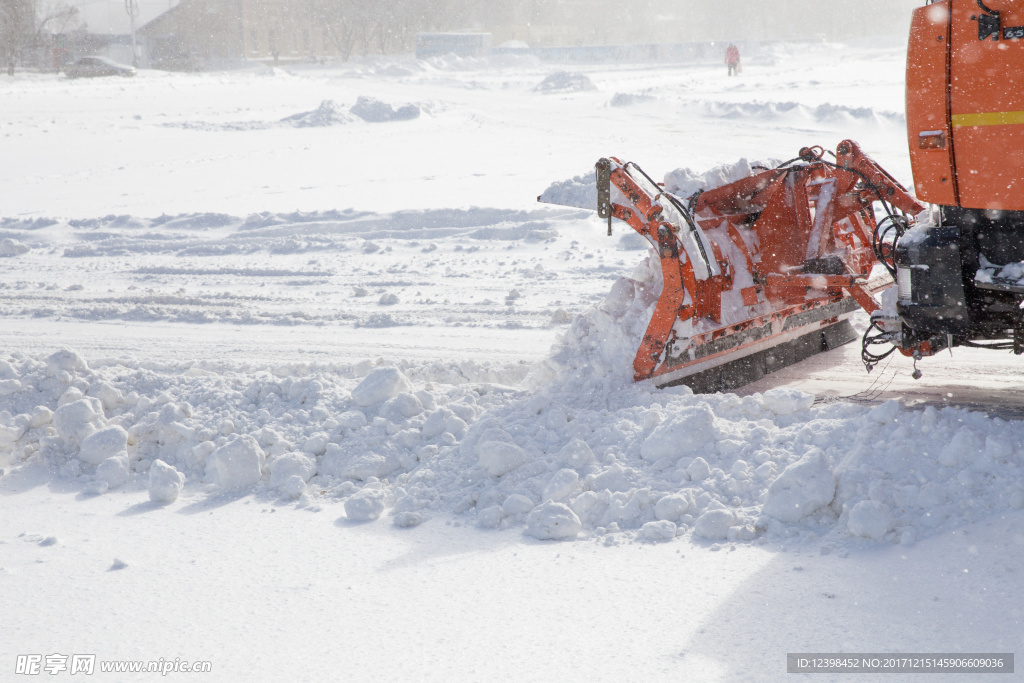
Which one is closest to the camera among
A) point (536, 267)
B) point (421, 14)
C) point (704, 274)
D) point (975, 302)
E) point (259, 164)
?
point (975, 302)

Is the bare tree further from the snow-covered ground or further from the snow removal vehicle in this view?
the snow removal vehicle

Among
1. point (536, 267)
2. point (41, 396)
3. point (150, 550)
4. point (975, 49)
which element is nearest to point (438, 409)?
point (150, 550)

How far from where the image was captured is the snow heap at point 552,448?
338 cm

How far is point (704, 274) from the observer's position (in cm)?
462

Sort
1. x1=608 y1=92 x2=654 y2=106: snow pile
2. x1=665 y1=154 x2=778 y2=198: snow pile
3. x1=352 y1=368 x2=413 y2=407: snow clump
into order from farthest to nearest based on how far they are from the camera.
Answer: x1=608 y1=92 x2=654 y2=106: snow pile, x1=665 y1=154 x2=778 y2=198: snow pile, x1=352 y1=368 x2=413 y2=407: snow clump

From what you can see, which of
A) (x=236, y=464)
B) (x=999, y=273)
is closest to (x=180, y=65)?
(x=236, y=464)

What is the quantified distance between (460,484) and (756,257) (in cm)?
225

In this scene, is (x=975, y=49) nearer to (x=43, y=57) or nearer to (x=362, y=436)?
(x=362, y=436)

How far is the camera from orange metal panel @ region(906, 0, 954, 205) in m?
3.56

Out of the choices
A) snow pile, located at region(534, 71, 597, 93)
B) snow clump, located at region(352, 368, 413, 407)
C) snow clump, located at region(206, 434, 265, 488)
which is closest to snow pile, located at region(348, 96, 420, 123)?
snow pile, located at region(534, 71, 597, 93)

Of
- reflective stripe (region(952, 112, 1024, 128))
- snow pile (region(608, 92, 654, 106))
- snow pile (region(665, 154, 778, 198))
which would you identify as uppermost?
snow pile (region(608, 92, 654, 106))

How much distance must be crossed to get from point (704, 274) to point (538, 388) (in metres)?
1.05

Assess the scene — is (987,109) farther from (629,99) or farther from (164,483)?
(629,99)

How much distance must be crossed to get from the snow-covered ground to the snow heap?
1cm
